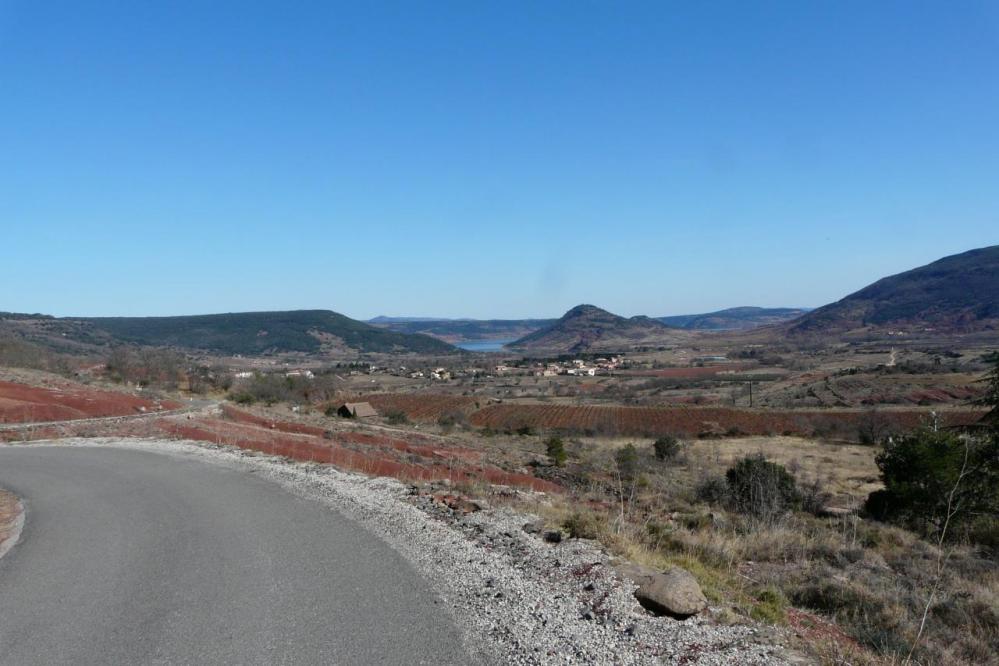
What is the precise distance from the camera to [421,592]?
704 centimetres

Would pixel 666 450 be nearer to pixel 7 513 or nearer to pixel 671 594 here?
pixel 7 513

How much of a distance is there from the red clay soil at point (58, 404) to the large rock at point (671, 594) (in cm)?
3146

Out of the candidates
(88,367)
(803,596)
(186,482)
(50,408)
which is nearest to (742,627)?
(803,596)

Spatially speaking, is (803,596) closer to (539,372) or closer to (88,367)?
(88,367)

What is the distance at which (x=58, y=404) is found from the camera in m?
33.7

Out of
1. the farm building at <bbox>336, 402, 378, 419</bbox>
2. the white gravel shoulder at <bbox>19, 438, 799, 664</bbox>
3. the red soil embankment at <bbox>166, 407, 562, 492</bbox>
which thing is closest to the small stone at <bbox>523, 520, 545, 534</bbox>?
the white gravel shoulder at <bbox>19, 438, 799, 664</bbox>

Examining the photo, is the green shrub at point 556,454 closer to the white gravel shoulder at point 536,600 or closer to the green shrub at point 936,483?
the green shrub at point 936,483

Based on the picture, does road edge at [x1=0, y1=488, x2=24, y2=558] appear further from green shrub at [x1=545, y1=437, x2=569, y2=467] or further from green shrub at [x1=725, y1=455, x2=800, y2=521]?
green shrub at [x1=545, y1=437, x2=569, y2=467]

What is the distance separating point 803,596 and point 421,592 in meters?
5.05

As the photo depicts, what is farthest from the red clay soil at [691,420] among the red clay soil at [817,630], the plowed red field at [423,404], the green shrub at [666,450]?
the red clay soil at [817,630]

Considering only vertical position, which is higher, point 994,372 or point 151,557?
point 994,372

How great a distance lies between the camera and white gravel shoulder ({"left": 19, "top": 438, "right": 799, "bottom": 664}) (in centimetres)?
560

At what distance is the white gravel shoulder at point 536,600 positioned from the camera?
560 centimetres

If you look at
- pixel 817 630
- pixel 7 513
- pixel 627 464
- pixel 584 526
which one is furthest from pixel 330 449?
pixel 817 630
